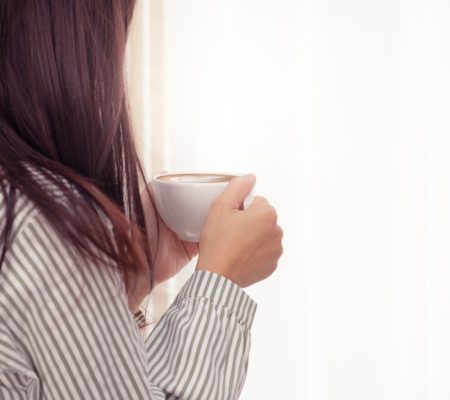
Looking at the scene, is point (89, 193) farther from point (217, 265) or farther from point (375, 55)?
point (375, 55)

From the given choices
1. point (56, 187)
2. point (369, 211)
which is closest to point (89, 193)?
point (56, 187)

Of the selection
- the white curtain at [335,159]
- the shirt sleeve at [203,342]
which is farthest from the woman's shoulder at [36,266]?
the white curtain at [335,159]

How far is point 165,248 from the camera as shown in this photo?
2.57ft

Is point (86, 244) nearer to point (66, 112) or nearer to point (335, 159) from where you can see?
point (66, 112)

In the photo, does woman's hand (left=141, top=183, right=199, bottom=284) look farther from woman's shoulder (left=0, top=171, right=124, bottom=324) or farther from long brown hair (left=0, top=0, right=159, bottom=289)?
woman's shoulder (left=0, top=171, right=124, bottom=324)

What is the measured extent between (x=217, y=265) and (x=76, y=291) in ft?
0.54

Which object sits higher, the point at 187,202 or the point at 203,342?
the point at 187,202

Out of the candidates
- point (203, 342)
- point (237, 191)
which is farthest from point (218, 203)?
point (203, 342)

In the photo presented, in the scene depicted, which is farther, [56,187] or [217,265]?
[217,265]

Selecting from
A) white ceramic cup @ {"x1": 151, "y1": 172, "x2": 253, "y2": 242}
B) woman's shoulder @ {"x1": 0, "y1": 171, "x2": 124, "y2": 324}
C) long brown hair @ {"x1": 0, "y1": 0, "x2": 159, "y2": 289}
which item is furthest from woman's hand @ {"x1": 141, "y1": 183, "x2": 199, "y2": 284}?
woman's shoulder @ {"x1": 0, "y1": 171, "x2": 124, "y2": 324}

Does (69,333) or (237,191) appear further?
(237,191)

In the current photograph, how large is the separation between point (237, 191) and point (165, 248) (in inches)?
6.7

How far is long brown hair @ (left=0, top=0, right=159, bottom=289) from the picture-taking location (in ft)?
1.61

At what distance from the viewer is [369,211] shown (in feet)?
3.09
